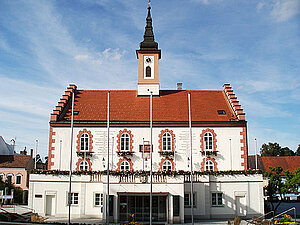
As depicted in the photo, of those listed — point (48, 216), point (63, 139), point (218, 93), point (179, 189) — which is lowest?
point (48, 216)

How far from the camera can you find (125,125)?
113 feet

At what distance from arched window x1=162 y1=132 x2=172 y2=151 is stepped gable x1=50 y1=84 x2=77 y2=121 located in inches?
447

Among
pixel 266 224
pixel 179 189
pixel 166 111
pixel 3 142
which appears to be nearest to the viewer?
pixel 266 224

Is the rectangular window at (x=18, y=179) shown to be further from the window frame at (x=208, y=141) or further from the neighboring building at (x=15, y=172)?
the window frame at (x=208, y=141)

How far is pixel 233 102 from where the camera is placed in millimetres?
36375

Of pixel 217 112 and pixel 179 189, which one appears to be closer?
pixel 179 189

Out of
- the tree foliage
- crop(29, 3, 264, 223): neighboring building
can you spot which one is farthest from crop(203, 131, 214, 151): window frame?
the tree foliage

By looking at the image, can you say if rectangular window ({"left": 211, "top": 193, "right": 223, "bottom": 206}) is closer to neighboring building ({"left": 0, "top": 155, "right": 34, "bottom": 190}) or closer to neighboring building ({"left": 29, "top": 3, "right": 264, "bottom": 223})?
neighboring building ({"left": 29, "top": 3, "right": 264, "bottom": 223})

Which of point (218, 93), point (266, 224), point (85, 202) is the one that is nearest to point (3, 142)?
point (85, 202)

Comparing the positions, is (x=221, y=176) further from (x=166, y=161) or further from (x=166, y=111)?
(x=166, y=111)

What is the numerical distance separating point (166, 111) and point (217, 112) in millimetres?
5624

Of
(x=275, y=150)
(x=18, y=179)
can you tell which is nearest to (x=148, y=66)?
(x=18, y=179)

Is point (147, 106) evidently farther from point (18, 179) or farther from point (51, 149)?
point (18, 179)

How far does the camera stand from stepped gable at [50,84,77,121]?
34356 mm
